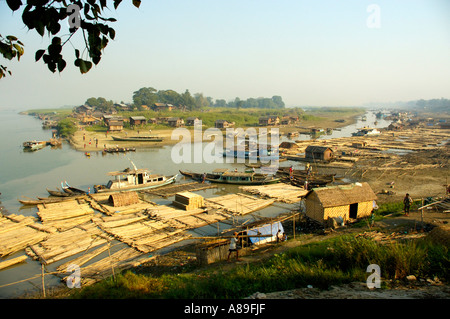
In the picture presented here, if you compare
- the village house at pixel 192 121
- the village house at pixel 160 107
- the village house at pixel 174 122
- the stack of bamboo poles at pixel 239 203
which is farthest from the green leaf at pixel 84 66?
the village house at pixel 160 107

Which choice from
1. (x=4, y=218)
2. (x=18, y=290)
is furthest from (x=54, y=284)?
(x=4, y=218)

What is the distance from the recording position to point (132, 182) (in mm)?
22250

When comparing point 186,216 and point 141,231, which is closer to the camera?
point 141,231

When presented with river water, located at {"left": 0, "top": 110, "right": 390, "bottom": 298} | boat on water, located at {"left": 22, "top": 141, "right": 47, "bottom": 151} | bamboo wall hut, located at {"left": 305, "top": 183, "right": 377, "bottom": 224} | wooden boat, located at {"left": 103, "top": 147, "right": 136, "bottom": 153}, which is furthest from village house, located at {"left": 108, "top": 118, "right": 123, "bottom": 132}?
bamboo wall hut, located at {"left": 305, "top": 183, "right": 377, "bottom": 224}

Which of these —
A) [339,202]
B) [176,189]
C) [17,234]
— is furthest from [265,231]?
[176,189]

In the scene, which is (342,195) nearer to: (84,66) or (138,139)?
(84,66)

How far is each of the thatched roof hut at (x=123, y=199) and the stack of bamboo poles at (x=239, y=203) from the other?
4.52 metres

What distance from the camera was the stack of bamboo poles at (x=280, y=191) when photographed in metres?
19.4

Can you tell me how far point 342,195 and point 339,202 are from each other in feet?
1.47

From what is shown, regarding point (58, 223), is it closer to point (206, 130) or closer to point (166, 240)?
point (166, 240)

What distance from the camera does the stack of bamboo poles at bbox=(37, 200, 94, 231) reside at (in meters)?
15.1

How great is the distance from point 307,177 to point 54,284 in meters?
19.0

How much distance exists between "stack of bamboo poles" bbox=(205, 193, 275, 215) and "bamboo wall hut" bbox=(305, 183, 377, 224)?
159 inches

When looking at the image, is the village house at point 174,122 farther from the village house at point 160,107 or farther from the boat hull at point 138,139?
the village house at point 160,107
